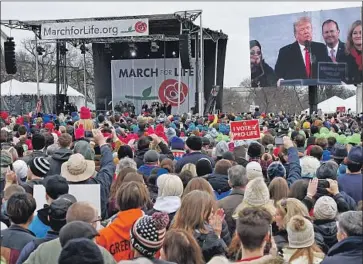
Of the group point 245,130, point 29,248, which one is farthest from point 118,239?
point 245,130

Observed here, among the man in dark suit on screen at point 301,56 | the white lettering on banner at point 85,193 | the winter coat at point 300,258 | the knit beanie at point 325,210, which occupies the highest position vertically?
the man in dark suit on screen at point 301,56

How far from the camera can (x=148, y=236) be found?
3.18m

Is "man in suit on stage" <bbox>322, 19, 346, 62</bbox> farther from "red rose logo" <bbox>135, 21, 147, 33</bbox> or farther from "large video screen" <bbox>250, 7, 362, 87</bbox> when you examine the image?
"red rose logo" <bbox>135, 21, 147, 33</bbox>

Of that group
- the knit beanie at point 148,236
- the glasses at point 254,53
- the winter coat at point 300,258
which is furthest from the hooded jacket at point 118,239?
the glasses at point 254,53

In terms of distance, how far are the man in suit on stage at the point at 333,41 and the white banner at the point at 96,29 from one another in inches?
366

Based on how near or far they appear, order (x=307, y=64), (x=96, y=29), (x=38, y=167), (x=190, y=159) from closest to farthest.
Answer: (x=38, y=167)
(x=190, y=159)
(x=96, y=29)
(x=307, y=64)

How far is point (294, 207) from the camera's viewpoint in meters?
4.23

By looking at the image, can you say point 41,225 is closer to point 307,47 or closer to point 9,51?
point 9,51

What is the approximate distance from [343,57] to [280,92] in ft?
127

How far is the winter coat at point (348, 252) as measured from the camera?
3.28 meters

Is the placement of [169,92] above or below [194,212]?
above

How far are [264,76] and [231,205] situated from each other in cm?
2602

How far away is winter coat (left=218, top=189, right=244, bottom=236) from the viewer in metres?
4.84

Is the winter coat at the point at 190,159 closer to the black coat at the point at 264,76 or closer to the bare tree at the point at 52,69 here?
the black coat at the point at 264,76
